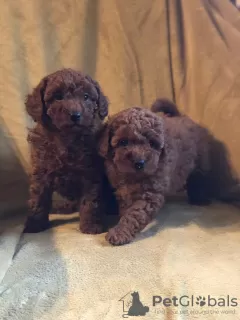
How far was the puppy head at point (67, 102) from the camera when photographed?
1759mm

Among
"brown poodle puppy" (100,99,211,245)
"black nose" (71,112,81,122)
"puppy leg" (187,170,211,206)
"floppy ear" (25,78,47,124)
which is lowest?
"puppy leg" (187,170,211,206)

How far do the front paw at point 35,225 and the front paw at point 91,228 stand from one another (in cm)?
15

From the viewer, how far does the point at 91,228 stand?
185 cm

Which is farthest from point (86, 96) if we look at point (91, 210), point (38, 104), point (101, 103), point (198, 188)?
point (198, 188)

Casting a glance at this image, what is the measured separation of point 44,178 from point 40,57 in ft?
2.00

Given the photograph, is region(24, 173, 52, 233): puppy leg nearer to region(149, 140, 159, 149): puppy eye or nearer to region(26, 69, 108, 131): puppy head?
region(26, 69, 108, 131): puppy head

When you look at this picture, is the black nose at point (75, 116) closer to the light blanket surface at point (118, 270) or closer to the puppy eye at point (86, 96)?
the puppy eye at point (86, 96)

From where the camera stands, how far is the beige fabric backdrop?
2.16 meters

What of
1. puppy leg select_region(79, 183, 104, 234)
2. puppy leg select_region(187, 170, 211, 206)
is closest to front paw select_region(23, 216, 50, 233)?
puppy leg select_region(79, 183, 104, 234)

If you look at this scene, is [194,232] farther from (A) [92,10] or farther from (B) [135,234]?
(A) [92,10]

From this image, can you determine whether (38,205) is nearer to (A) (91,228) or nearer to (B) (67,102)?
(A) (91,228)

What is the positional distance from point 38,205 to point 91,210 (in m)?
0.20

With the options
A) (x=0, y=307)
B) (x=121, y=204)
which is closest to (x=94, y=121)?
(x=121, y=204)

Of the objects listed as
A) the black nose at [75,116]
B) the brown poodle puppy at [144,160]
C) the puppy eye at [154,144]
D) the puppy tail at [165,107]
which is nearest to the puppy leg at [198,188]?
the brown poodle puppy at [144,160]
